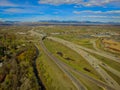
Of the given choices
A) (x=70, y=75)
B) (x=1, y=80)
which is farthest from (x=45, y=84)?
(x=1, y=80)

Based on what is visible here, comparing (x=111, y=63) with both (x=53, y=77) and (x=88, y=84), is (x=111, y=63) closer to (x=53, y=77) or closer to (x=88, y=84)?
(x=88, y=84)

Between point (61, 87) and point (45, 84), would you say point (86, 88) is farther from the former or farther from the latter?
point (45, 84)

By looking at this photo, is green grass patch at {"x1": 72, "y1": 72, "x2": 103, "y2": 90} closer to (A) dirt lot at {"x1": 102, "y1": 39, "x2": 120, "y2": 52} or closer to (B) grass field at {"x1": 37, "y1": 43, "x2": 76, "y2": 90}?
(B) grass field at {"x1": 37, "y1": 43, "x2": 76, "y2": 90}

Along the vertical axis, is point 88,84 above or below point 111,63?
above

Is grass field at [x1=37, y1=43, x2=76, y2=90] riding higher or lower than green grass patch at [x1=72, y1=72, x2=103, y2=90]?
lower

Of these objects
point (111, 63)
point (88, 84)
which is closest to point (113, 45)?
point (111, 63)

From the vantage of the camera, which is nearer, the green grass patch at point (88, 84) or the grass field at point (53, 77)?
the green grass patch at point (88, 84)

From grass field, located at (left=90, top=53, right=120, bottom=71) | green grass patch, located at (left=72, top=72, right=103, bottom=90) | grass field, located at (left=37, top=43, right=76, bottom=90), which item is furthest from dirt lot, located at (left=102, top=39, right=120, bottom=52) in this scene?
green grass patch, located at (left=72, top=72, right=103, bottom=90)

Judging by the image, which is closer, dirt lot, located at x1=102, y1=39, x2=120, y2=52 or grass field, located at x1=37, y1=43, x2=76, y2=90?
grass field, located at x1=37, y1=43, x2=76, y2=90

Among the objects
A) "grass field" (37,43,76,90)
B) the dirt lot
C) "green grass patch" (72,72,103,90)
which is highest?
"green grass patch" (72,72,103,90)

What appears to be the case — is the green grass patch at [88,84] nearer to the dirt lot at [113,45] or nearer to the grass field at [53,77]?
the grass field at [53,77]

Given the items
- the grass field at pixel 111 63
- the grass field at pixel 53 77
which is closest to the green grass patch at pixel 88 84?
the grass field at pixel 53 77
